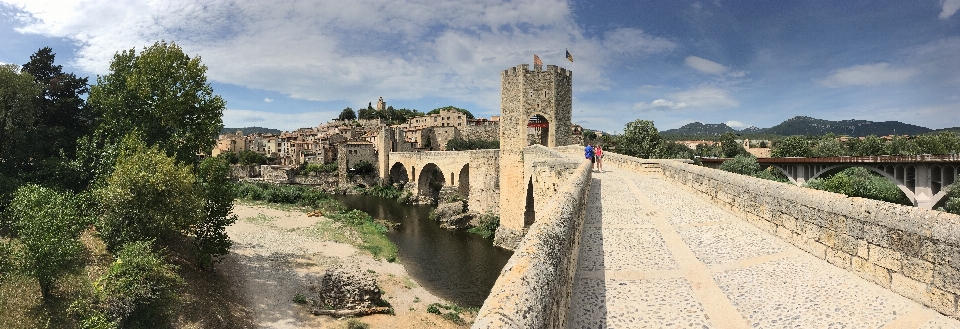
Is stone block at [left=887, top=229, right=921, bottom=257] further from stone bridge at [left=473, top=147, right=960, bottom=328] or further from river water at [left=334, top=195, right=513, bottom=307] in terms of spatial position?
river water at [left=334, top=195, right=513, bottom=307]

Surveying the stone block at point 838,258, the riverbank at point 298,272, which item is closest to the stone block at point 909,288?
the stone block at point 838,258

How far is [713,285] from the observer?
5.42 metres

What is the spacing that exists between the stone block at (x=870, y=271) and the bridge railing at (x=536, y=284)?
3576 mm

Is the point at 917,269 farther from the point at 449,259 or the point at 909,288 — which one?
the point at 449,259

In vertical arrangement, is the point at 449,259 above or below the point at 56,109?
below

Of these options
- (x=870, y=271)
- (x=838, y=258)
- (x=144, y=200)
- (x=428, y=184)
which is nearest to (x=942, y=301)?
(x=870, y=271)

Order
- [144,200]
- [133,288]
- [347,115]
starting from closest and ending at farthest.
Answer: [133,288], [144,200], [347,115]

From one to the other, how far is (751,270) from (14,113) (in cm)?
2537

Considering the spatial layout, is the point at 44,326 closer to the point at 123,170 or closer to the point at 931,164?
the point at 123,170

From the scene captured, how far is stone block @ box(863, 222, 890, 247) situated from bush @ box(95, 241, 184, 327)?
1461 centimetres

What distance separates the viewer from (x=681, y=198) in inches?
421

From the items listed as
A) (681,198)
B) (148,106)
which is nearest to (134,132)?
(148,106)

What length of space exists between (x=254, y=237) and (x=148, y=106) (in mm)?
10619

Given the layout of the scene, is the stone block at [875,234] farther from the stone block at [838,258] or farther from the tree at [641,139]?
the tree at [641,139]
